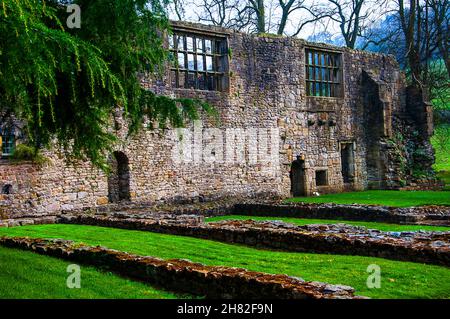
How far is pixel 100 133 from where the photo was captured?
9.19 m

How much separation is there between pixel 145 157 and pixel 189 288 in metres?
12.0

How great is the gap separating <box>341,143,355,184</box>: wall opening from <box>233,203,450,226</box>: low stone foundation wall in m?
8.86

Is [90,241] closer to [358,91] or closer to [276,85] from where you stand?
[276,85]

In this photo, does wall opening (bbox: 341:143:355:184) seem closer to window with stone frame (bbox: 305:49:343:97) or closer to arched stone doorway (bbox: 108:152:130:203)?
window with stone frame (bbox: 305:49:343:97)

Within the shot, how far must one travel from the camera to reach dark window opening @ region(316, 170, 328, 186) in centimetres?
2398

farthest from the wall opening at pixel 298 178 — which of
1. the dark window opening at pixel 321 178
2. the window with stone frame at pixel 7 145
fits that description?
the window with stone frame at pixel 7 145

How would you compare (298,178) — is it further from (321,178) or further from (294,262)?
(294,262)

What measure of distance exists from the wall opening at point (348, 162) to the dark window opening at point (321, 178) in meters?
1.55

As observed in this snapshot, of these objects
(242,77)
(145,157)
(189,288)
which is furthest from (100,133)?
(242,77)

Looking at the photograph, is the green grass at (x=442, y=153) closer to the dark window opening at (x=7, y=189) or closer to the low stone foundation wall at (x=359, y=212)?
the low stone foundation wall at (x=359, y=212)

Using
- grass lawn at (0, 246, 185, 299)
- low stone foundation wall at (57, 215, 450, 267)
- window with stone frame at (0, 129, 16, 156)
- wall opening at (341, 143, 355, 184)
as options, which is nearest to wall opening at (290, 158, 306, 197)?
wall opening at (341, 143, 355, 184)

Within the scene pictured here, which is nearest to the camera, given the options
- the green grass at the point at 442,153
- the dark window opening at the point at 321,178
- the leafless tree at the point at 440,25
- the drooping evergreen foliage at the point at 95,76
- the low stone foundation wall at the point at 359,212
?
the drooping evergreen foliage at the point at 95,76

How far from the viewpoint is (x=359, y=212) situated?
14461mm

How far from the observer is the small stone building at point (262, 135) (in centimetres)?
1708
